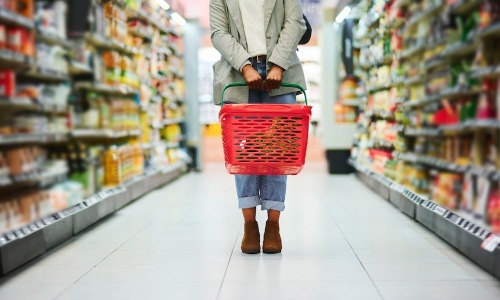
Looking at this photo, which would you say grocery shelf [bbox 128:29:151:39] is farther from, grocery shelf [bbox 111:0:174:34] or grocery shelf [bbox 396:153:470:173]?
grocery shelf [bbox 396:153:470:173]

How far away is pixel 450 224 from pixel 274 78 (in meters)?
1.24

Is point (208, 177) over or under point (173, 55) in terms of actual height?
under

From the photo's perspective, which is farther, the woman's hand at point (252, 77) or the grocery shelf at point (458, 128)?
the woman's hand at point (252, 77)

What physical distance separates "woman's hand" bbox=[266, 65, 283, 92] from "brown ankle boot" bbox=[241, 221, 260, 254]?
71 cm

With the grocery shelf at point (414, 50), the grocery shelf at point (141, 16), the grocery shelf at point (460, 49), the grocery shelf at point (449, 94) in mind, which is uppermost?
the grocery shelf at point (141, 16)

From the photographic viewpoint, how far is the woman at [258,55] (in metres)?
2.96

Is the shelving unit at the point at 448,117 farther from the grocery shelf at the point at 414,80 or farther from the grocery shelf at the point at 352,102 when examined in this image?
the grocery shelf at the point at 352,102

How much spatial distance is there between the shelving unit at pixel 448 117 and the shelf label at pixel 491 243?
0.10 feet

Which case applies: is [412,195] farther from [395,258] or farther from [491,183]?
[491,183]

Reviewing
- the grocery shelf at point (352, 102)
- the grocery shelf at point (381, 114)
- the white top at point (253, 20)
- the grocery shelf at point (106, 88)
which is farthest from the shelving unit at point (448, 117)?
the grocery shelf at point (352, 102)

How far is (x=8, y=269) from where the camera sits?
2.62 metres

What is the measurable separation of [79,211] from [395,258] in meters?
1.90

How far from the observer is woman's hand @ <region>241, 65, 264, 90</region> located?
2807 mm

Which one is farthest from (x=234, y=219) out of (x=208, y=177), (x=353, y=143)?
(x=353, y=143)
